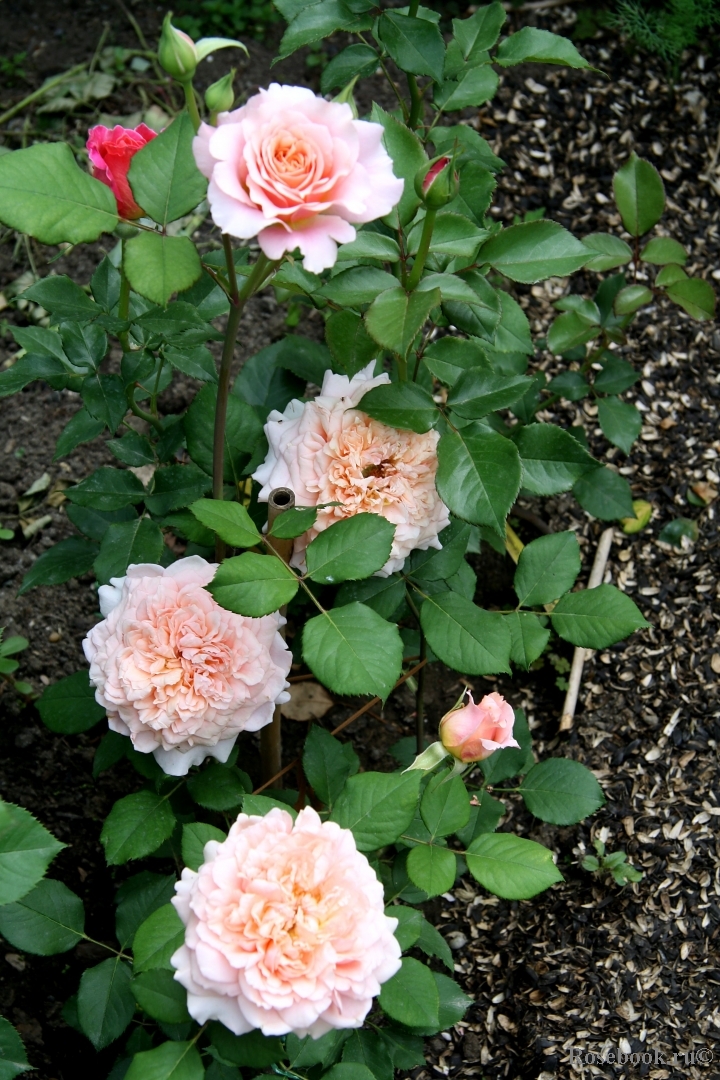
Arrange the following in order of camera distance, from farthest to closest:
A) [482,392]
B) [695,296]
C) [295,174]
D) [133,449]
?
[695,296] → [133,449] → [482,392] → [295,174]

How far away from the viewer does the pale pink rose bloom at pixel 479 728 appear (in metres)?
1.10

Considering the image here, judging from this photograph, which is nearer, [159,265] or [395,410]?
[159,265]

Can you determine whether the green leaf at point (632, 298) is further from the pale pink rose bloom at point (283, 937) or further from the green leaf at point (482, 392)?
the pale pink rose bloom at point (283, 937)

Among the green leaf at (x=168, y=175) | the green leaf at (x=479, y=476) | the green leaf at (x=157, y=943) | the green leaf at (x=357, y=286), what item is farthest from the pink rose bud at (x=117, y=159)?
the green leaf at (x=157, y=943)

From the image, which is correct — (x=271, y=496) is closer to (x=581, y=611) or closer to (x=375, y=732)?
(x=581, y=611)

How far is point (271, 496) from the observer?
111 centimetres

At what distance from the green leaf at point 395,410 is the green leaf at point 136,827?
0.58 meters

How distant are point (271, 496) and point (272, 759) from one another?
0.50 metres

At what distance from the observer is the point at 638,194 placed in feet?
5.18

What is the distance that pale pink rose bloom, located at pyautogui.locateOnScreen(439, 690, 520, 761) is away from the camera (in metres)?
1.10

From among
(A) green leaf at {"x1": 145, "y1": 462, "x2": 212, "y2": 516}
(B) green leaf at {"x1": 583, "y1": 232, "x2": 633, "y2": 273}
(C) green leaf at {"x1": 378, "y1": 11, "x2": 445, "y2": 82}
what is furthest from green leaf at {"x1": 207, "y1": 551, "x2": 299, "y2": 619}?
(B) green leaf at {"x1": 583, "y1": 232, "x2": 633, "y2": 273}

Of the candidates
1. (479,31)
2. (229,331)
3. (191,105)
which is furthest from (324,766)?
(479,31)

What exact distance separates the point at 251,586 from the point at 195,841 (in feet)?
0.92

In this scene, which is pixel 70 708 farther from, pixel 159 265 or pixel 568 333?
pixel 568 333
